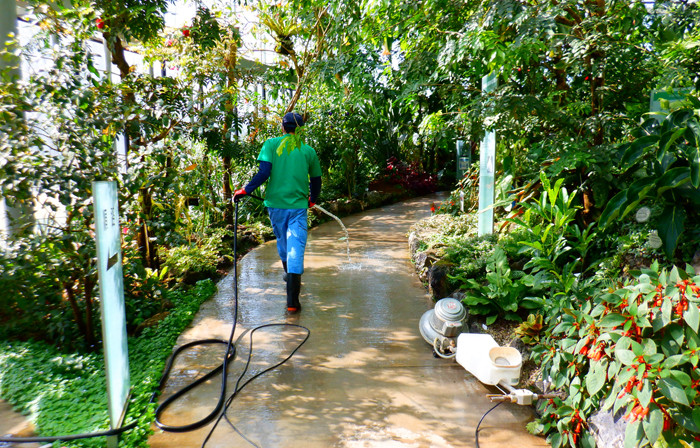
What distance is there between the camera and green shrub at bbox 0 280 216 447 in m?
2.35

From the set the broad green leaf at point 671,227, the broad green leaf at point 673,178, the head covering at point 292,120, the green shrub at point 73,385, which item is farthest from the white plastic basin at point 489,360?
the head covering at point 292,120

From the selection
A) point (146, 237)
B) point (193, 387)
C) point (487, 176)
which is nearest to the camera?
point (193, 387)

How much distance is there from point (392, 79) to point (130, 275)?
2.94m

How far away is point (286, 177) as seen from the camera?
13.9 ft

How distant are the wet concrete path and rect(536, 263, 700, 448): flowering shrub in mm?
315

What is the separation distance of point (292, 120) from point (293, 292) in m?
1.49

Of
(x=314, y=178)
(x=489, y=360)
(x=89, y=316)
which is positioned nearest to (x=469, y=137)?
(x=314, y=178)

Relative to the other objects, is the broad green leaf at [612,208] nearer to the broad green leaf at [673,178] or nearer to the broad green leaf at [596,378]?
the broad green leaf at [673,178]

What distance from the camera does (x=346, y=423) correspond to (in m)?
2.54

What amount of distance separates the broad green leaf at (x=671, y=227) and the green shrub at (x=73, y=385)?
2.75m

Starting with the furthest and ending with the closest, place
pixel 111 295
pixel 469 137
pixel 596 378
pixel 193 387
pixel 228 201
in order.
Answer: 1. pixel 228 201
2. pixel 469 137
3. pixel 193 387
4. pixel 111 295
5. pixel 596 378

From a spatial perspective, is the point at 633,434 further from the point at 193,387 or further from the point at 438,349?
the point at 193,387

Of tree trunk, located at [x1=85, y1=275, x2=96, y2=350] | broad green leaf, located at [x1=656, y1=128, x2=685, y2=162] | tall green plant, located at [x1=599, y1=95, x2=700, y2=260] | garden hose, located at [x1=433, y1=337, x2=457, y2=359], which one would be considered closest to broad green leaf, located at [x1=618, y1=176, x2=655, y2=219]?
tall green plant, located at [x1=599, y1=95, x2=700, y2=260]

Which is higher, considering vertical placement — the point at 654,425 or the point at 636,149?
the point at 636,149
